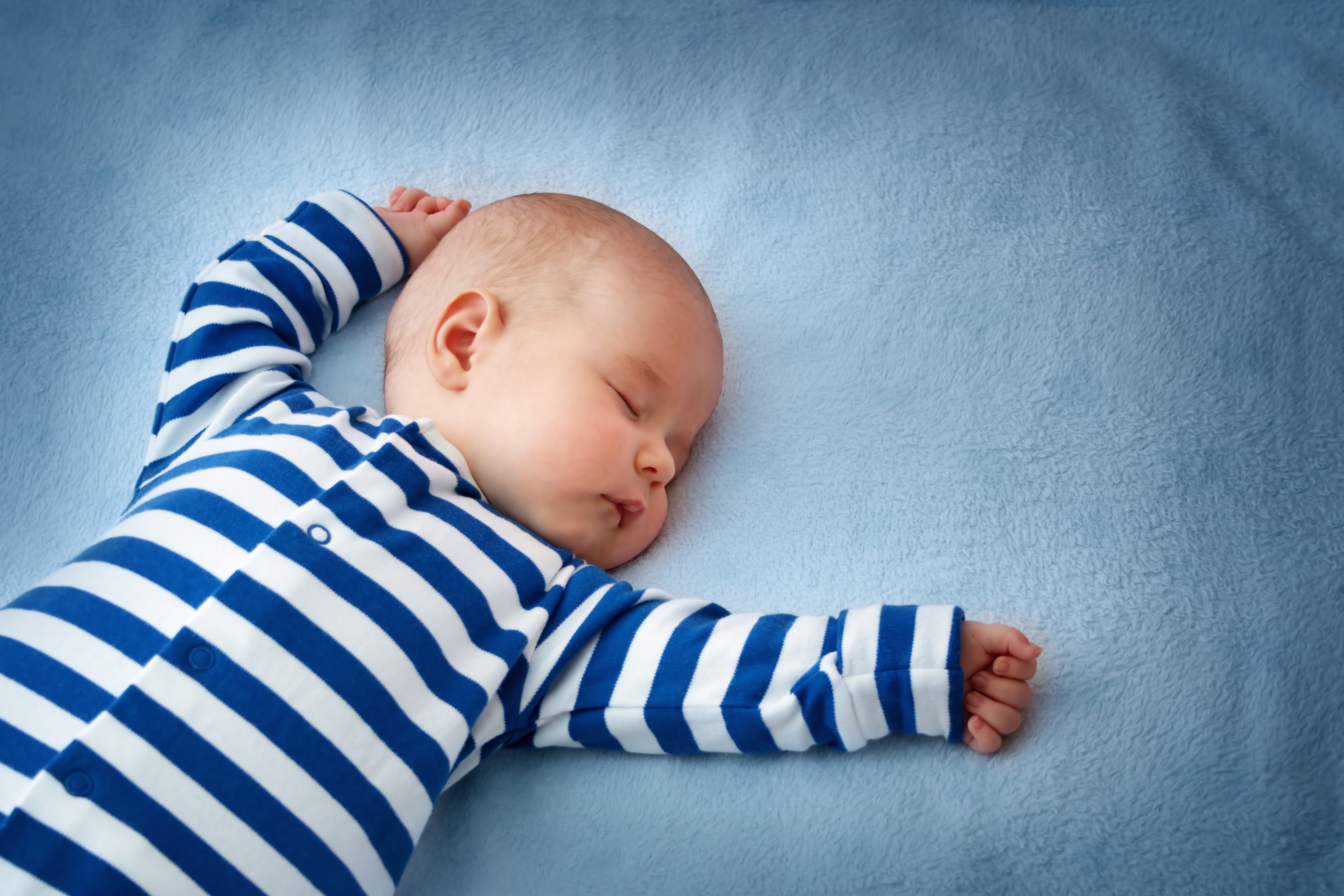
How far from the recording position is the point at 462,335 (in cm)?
113

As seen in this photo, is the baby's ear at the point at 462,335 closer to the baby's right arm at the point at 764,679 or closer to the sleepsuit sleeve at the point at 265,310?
the sleepsuit sleeve at the point at 265,310

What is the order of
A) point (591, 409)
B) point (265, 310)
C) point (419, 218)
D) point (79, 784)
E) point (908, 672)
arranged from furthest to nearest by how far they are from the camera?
point (419, 218) → point (265, 310) → point (591, 409) → point (908, 672) → point (79, 784)

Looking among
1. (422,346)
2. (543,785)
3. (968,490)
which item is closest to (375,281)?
(422,346)

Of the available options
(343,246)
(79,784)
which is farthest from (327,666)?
(343,246)

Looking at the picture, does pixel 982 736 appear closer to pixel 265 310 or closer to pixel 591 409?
pixel 591 409

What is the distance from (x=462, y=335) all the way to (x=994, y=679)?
26.2 inches

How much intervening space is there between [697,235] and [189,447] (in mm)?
676

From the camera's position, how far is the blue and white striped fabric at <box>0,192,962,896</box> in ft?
2.67

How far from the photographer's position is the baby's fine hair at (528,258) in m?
1.12

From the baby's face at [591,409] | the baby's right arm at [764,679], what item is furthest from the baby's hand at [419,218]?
the baby's right arm at [764,679]

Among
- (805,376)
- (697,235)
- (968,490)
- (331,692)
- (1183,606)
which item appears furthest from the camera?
(697,235)

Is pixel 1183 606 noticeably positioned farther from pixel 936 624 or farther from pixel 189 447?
pixel 189 447

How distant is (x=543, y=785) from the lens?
101 centimetres

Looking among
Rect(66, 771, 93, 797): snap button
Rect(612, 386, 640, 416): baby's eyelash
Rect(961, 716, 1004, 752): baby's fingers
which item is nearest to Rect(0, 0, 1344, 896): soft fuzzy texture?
Rect(961, 716, 1004, 752): baby's fingers
